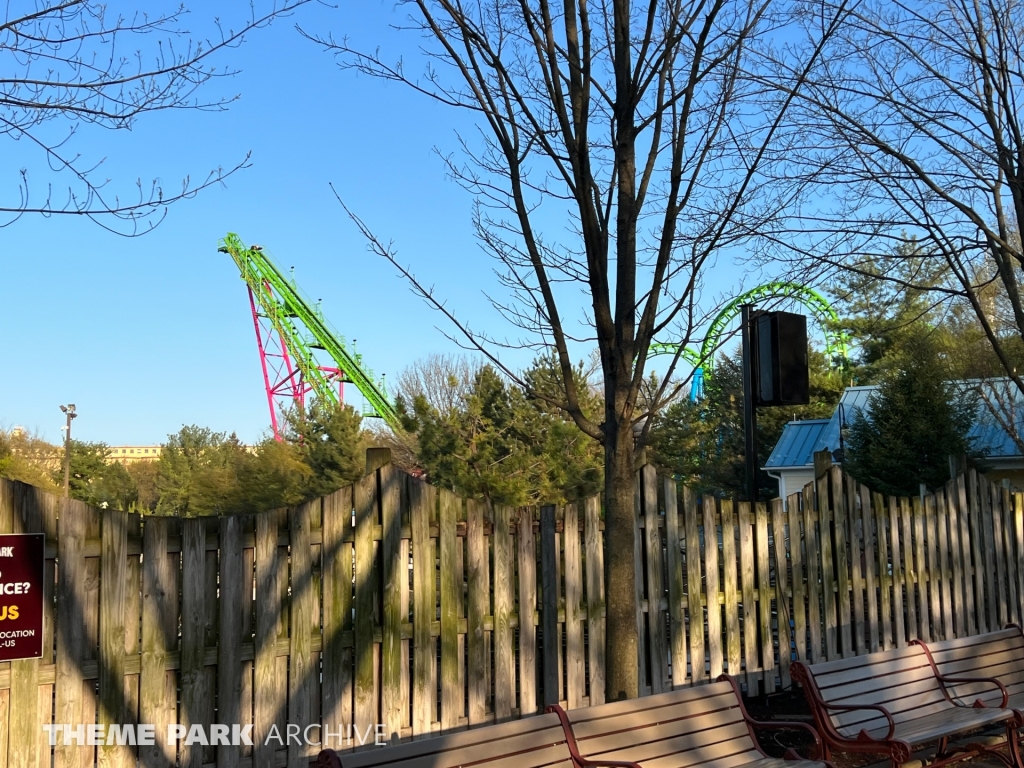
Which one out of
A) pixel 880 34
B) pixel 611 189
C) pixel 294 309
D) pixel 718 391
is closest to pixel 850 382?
pixel 718 391

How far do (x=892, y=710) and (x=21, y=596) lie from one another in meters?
5.01

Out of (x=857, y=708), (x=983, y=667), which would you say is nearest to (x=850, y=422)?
(x=983, y=667)

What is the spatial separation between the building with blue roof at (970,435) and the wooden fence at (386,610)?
72.4 feet

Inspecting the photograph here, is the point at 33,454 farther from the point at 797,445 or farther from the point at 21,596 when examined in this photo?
the point at 21,596

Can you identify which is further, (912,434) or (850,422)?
(850,422)

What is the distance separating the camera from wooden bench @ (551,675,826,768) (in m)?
4.52

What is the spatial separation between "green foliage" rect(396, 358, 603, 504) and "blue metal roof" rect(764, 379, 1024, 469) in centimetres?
710

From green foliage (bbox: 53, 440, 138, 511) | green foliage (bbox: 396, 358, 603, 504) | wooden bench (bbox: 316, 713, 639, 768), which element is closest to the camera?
wooden bench (bbox: 316, 713, 639, 768)

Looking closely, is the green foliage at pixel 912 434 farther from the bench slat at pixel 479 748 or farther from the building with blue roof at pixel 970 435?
the bench slat at pixel 479 748

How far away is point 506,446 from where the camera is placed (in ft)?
107

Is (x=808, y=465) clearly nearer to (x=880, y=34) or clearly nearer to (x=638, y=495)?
(x=880, y=34)

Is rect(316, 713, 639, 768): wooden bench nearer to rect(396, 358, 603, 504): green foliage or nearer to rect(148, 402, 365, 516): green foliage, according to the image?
rect(396, 358, 603, 504): green foliage

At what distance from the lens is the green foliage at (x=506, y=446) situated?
95.3 feet

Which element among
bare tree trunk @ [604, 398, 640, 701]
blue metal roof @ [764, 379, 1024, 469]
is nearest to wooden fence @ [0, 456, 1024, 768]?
bare tree trunk @ [604, 398, 640, 701]
